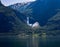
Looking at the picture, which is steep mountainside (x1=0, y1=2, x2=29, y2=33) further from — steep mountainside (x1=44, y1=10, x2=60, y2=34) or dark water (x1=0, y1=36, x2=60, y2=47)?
steep mountainside (x1=44, y1=10, x2=60, y2=34)

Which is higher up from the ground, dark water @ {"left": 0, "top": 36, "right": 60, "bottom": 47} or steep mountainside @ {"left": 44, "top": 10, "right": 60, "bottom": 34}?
steep mountainside @ {"left": 44, "top": 10, "right": 60, "bottom": 34}

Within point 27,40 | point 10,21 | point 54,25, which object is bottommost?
point 27,40

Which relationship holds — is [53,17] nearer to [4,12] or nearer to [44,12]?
[44,12]

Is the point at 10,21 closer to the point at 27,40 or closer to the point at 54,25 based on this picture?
the point at 27,40

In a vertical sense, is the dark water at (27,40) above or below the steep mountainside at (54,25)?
below

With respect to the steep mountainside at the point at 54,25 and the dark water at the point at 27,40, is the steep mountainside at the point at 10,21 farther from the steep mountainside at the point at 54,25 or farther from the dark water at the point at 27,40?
the steep mountainside at the point at 54,25

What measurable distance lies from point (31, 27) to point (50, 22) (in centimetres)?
66

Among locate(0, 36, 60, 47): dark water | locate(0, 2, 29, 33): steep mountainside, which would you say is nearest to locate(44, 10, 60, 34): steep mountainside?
locate(0, 36, 60, 47): dark water

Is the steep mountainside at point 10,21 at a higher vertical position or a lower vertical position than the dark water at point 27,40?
higher

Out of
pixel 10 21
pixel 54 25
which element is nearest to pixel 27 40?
pixel 10 21

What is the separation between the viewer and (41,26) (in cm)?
545

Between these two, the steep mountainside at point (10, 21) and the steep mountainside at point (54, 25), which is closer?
the steep mountainside at point (54, 25)

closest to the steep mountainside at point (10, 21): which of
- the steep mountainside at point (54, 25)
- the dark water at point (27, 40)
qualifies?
the dark water at point (27, 40)

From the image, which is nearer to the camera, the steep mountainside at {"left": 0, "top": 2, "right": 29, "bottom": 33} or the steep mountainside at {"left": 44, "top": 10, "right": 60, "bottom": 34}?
the steep mountainside at {"left": 44, "top": 10, "right": 60, "bottom": 34}
